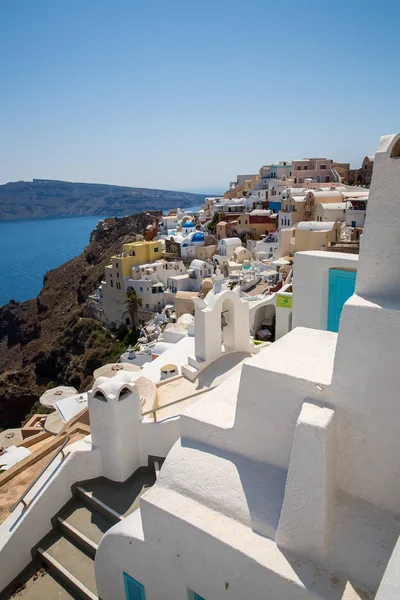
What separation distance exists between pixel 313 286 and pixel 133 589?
19.8 feet

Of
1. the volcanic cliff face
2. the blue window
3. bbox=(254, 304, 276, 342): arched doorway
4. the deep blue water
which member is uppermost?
the blue window

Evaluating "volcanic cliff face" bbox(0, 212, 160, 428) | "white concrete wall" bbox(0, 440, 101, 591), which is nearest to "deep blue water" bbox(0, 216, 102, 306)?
"volcanic cliff face" bbox(0, 212, 160, 428)

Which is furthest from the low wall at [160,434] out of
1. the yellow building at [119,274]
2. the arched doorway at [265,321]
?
the yellow building at [119,274]

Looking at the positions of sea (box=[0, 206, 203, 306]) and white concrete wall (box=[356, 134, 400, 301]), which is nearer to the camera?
white concrete wall (box=[356, 134, 400, 301])

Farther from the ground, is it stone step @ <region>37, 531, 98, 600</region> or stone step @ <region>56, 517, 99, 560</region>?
stone step @ <region>56, 517, 99, 560</region>

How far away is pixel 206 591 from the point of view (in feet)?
15.8

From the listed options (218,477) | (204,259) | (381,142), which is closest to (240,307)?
(218,477)

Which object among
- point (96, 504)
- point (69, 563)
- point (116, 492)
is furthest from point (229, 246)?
point (69, 563)

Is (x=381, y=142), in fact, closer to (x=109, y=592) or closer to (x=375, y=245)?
(x=375, y=245)

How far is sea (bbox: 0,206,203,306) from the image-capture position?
89062 millimetres

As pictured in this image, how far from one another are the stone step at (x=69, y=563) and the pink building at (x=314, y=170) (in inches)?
2160

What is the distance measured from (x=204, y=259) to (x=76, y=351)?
53.9 ft

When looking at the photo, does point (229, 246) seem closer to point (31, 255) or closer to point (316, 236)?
point (316, 236)

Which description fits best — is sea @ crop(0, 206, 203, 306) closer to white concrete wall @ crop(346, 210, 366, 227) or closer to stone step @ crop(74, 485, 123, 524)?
white concrete wall @ crop(346, 210, 366, 227)
